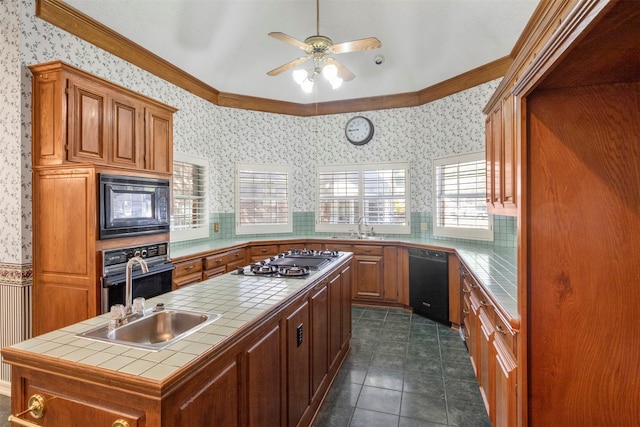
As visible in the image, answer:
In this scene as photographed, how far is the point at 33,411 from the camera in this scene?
1.13 metres

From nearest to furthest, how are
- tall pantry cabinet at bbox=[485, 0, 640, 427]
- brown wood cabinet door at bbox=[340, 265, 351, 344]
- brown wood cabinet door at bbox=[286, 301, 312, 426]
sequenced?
1. tall pantry cabinet at bbox=[485, 0, 640, 427]
2. brown wood cabinet door at bbox=[286, 301, 312, 426]
3. brown wood cabinet door at bbox=[340, 265, 351, 344]

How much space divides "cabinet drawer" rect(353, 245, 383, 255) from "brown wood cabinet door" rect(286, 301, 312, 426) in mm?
2588

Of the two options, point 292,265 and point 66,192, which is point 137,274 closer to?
point 66,192

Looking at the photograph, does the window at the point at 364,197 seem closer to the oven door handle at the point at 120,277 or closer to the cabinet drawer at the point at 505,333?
the oven door handle at the point at 120,277

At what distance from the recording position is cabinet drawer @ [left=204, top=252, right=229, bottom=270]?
3900 millimetres

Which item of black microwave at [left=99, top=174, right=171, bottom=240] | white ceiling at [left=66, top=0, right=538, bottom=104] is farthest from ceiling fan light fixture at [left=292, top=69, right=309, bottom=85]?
black microwave at [left=99, top=174, right=171, bottom=240]

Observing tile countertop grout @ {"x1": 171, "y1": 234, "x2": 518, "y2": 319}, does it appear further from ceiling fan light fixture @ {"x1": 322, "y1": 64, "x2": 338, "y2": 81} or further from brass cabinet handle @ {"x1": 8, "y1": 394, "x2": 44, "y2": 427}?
ceiling fan light fixture @ {"x1": 322, "y1": 64, "x2": 338, "y2": 81}

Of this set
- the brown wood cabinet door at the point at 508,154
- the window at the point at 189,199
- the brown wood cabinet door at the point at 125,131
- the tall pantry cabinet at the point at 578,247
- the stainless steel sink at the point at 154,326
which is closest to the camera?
the tall pantry cabinet at the point at 578,247

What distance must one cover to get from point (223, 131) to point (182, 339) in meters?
4.44

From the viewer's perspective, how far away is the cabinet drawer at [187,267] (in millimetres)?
3439

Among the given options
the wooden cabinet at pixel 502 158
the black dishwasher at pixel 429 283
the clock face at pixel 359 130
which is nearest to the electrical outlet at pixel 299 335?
the wooden cabinet at pixel 502 158

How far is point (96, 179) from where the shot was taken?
95.7 inches

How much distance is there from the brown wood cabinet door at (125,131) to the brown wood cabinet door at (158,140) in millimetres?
84

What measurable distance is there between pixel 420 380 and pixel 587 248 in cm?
193
